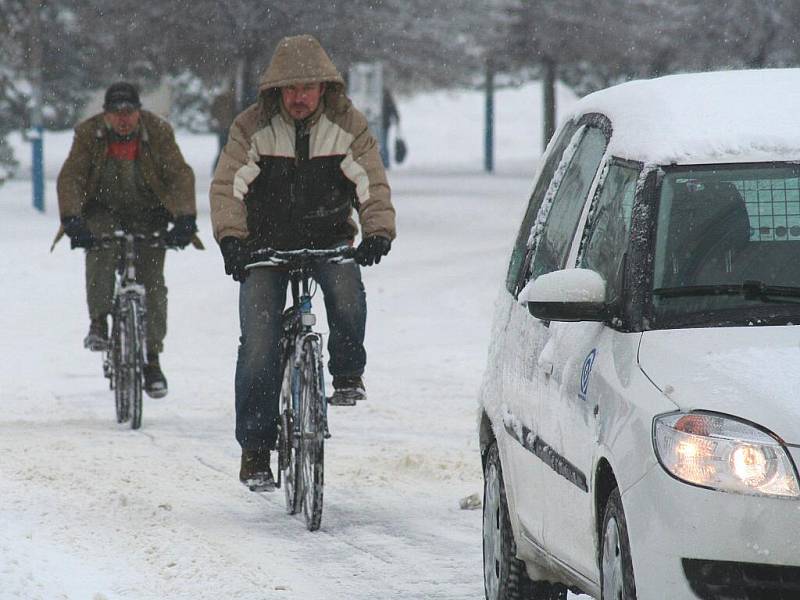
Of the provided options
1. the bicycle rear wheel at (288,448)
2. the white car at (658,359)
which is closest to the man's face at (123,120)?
the bicycle rear wheel at (288,448)

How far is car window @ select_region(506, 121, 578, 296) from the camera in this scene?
6.18 metres

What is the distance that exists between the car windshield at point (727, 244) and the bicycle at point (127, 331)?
6.16 m

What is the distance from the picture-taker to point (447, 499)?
333 inches

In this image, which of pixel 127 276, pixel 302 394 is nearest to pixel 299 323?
pixel 302 394

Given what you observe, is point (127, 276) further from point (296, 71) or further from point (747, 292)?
point (747, 292)

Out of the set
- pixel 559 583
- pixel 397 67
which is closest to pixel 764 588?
pixel 559 583

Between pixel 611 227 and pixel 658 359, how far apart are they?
2.45 ft

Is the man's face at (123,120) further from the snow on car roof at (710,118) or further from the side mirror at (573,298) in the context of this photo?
the side mirror at (573,298)

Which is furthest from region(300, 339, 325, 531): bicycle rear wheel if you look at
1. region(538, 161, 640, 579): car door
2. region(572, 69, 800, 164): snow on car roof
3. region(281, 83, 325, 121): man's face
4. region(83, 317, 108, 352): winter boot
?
region(83, 317, 108, 352): winter boot

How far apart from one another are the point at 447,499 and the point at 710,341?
13.2ft

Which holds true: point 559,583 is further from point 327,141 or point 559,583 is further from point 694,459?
point 327,141

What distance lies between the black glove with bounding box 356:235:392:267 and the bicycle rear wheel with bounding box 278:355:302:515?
0.56m

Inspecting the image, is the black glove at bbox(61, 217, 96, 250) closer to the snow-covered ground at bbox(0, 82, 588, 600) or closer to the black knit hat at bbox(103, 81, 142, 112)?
the black knit hat at bbox(103, 81, 142, 112)

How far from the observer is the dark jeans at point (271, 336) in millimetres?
8008
